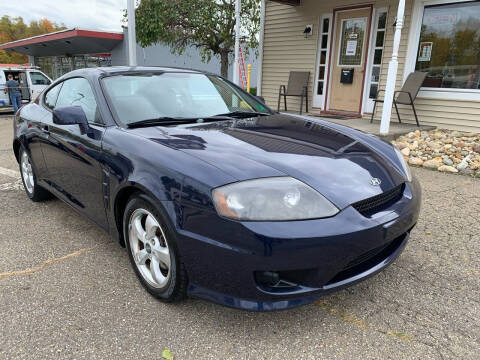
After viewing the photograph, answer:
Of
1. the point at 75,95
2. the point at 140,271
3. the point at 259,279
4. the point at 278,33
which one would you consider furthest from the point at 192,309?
the point at 278,33

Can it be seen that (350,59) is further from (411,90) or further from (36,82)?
(36,82)

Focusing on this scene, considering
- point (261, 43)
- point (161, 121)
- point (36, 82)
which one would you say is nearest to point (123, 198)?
point (161, 121)

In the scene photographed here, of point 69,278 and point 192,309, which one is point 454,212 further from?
point 69,278

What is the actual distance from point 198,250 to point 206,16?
11973 mm

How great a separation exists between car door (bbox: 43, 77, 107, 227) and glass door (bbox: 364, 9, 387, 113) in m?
6.93

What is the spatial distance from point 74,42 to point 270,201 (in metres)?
A: 21.4

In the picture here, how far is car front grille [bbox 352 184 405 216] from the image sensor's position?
1.96m

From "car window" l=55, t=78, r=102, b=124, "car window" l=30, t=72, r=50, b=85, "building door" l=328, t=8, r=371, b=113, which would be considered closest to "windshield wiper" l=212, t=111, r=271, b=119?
"car window" l=55, t=78, r=102, b=124

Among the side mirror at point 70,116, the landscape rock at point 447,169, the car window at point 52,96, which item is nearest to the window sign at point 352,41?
the landscape rock at point 447,169

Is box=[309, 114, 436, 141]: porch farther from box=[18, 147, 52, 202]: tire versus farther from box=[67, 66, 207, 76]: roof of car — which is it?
box=[18, 147, 52, 202]: tire

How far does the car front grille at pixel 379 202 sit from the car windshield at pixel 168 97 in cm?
143

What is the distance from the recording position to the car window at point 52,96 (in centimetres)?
361

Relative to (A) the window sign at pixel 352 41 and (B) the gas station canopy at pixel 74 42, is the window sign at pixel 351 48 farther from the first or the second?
(B) the gas station canopy at pixel 74 42

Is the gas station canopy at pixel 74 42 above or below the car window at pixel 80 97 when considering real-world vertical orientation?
above
